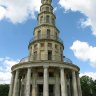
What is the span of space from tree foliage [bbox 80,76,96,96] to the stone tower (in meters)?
32.8

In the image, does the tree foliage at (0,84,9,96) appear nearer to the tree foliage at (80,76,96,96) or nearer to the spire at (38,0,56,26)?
the tree foliage at (80,76,96,96)

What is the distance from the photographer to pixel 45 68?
3800cm

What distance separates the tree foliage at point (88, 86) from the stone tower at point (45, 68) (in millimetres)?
32839

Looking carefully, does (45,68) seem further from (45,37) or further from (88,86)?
(88,86)

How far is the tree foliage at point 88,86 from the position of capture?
7625 centimetres

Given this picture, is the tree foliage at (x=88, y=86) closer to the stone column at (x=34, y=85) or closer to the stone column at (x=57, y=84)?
the stone column at (x=57, y=84)

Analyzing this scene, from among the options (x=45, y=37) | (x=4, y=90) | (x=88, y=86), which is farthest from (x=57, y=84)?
(x=4, y=90)

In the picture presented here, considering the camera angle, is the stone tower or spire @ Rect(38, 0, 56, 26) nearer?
the stone tower

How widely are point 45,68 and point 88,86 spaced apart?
4492 centimetres

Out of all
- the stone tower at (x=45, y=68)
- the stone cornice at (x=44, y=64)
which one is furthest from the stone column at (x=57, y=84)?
the stone cornice at (x=44, y=64)

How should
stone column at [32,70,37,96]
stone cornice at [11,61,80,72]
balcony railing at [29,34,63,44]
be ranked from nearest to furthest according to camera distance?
stone cornice at [11,61,80,72] → stone column at [32,70,37,96] → balcony railing at [29,34,63,44]

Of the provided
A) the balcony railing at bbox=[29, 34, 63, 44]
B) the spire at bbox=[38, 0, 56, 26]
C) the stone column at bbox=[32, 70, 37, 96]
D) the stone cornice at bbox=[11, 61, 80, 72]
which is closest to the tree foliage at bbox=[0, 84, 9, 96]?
the balcony railing at bbox=[29, 34, 63, 44]

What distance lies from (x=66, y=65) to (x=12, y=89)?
13.2m

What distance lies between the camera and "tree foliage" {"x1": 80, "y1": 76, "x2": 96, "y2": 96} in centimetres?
7625
